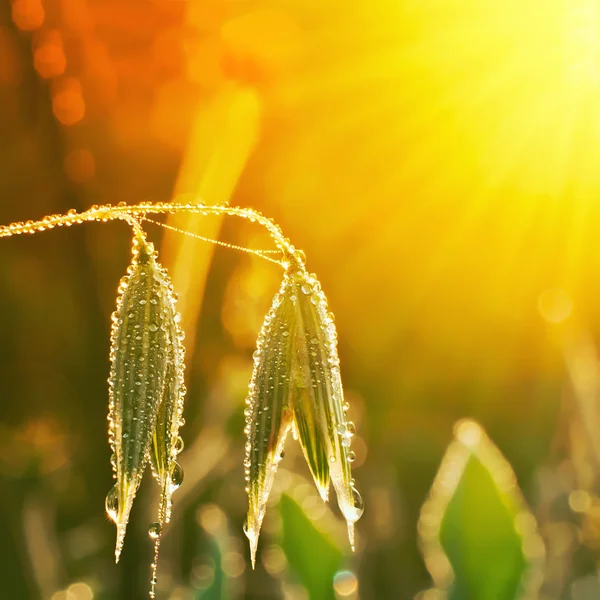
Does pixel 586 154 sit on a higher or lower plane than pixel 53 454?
higher

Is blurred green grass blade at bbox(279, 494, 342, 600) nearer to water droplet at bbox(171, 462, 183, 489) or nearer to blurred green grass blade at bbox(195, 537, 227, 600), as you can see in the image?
blurred green grass blade at bbox(195, 537, 227, 600)

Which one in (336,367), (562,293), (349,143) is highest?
(349,143)

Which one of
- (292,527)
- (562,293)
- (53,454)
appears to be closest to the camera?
(292,527)

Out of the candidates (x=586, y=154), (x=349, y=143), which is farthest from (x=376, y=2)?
(x=586, y=154)

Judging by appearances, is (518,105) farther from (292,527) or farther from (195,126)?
(292,527)

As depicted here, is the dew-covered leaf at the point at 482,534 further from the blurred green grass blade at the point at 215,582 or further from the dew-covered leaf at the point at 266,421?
the dew-covered leaf at the point at 266,421

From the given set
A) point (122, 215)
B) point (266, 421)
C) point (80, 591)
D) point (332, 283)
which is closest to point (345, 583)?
point (80, 591)
